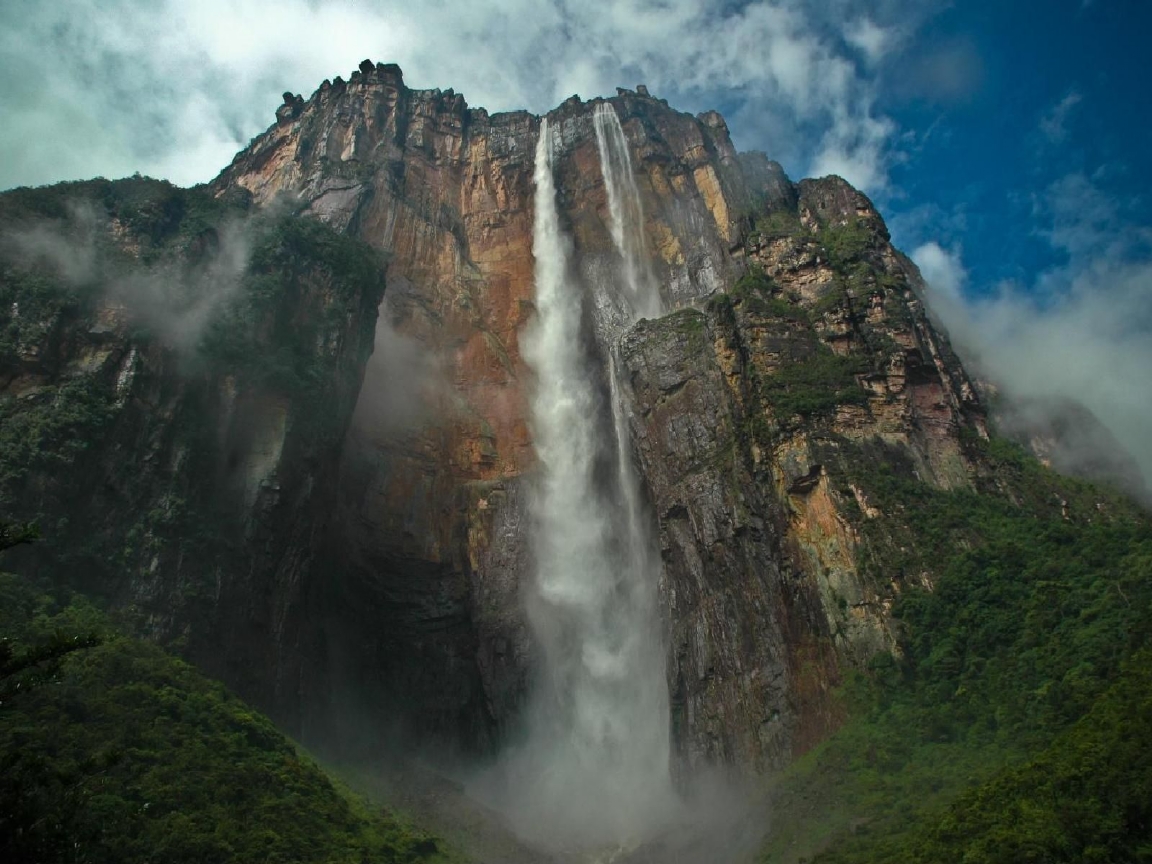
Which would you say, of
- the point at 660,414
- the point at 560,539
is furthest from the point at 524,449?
the point at 660,414

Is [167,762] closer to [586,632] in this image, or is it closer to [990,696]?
[586,632]

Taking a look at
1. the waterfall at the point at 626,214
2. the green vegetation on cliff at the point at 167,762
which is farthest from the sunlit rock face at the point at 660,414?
the green vegetation on cliff at the point at 167,762

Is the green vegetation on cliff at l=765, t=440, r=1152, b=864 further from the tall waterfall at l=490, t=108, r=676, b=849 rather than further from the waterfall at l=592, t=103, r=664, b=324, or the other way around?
the waterfall at l=592, t=103, r=664, b=324

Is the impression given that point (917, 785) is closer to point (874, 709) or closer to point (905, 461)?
point (874, 709)

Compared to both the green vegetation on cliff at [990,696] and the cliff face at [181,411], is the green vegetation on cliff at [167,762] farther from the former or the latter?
the green vegetation on cliff at [990,696]

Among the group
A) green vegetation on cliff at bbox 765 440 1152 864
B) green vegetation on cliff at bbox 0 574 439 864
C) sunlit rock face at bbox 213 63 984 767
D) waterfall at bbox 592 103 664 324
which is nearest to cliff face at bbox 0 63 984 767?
sunlit rock face at bbox 213 63 984 767
